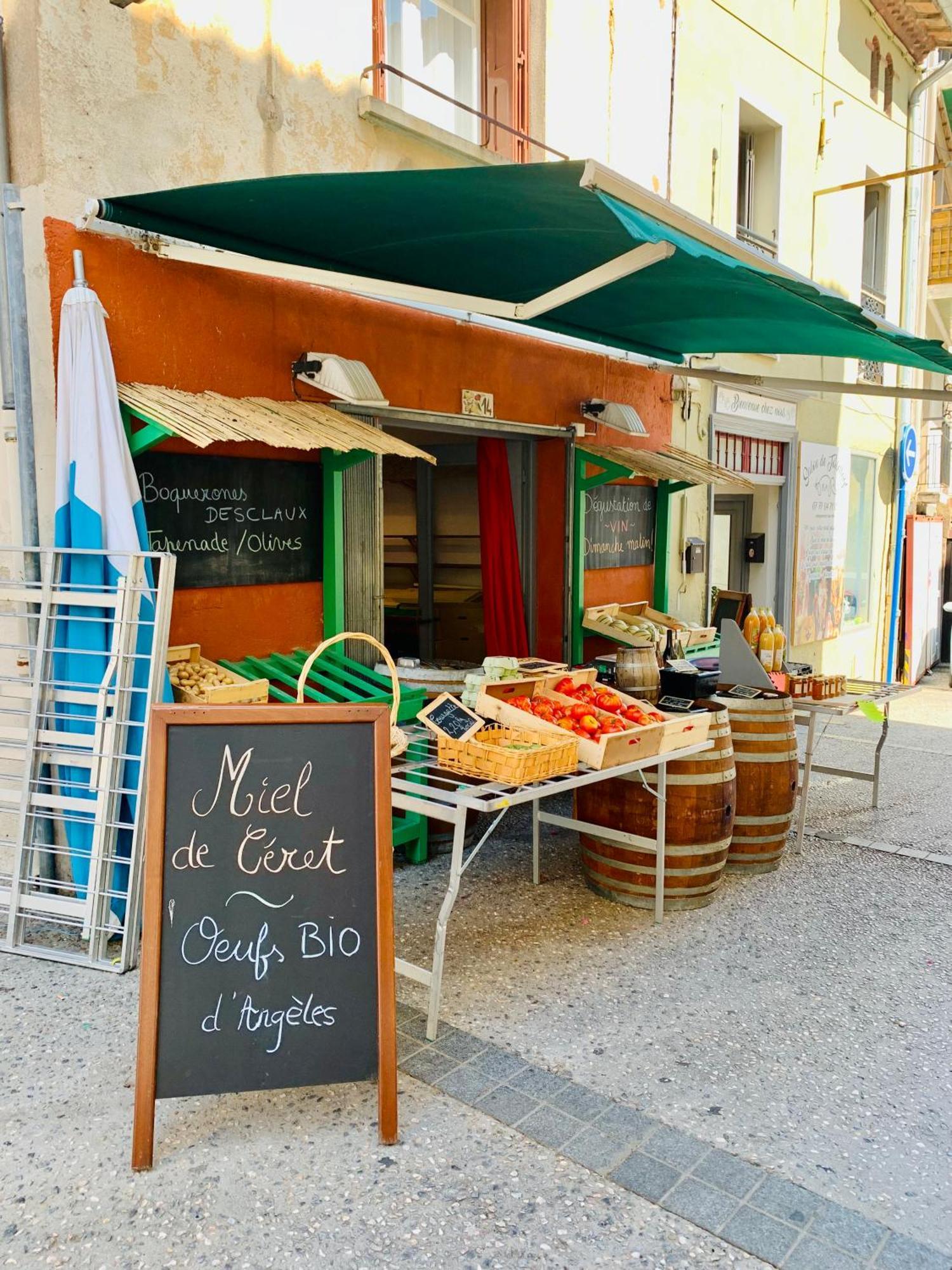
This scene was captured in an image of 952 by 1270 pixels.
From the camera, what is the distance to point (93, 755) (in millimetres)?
3967

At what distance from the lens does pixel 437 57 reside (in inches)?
250

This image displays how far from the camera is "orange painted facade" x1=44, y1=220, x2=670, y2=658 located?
451 centimetres

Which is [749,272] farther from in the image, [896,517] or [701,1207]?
[896,517]

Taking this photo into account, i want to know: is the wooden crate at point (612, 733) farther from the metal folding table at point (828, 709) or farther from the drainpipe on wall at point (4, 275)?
the drainpipe on wall at point (4, 275)

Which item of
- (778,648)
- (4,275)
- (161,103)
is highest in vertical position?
(161,103)

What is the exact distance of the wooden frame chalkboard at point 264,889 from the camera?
287cm

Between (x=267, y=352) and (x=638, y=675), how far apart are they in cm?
253

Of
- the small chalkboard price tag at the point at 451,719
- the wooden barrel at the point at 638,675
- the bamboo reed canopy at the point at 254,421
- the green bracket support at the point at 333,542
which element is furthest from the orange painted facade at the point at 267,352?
the wooden barrel at the point at 638,675

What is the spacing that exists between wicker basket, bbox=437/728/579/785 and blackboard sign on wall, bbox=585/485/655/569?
3.89m

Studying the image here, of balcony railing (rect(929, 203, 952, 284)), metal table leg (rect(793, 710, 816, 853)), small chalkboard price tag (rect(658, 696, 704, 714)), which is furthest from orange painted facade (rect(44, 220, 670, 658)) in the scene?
balcony railing (rect(929, 203, 952, 284))

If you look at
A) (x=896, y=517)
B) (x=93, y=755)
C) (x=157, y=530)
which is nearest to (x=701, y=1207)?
(x=93, y=755)

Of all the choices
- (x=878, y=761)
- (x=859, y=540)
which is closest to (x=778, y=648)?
(x=878, y=761)

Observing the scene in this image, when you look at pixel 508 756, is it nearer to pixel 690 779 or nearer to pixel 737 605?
pixel 690 779

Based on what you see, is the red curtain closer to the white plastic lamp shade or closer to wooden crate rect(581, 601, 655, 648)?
wooden crate rect(581, 601, 655, 648)
